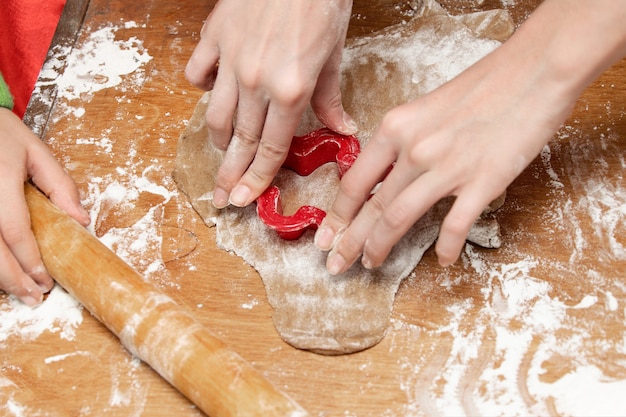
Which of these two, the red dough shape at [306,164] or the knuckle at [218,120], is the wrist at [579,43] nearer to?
the red dough shape at [306,164]

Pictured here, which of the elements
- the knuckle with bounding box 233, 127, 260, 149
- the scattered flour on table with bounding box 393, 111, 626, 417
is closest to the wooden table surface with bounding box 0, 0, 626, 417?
the scattered flour on table with bounding box 393, 111, 626, 417

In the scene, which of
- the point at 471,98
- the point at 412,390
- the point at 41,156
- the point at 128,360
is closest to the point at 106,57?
the point at 41,156

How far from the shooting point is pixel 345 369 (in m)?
1.26

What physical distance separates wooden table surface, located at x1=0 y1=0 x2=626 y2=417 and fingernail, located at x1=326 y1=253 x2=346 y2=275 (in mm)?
145

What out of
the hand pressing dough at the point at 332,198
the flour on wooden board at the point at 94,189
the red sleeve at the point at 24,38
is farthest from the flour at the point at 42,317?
the red sleeve at the point at 24,38

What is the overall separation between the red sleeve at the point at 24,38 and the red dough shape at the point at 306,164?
110cm

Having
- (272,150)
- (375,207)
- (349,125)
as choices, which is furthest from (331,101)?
(375,207)

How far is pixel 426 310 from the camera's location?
4.32 ft

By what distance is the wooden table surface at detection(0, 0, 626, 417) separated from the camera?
4.04ft

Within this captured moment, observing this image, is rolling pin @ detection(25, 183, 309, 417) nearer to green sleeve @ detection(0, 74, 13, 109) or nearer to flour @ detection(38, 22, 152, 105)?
green sleeve @ detection(0, 74, 13, 109)

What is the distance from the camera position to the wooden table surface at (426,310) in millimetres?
1231

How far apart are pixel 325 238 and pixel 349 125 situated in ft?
0.96

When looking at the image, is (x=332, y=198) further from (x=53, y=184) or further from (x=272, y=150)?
(x=53, y=184)

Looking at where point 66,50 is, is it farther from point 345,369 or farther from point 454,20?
point 345,369
